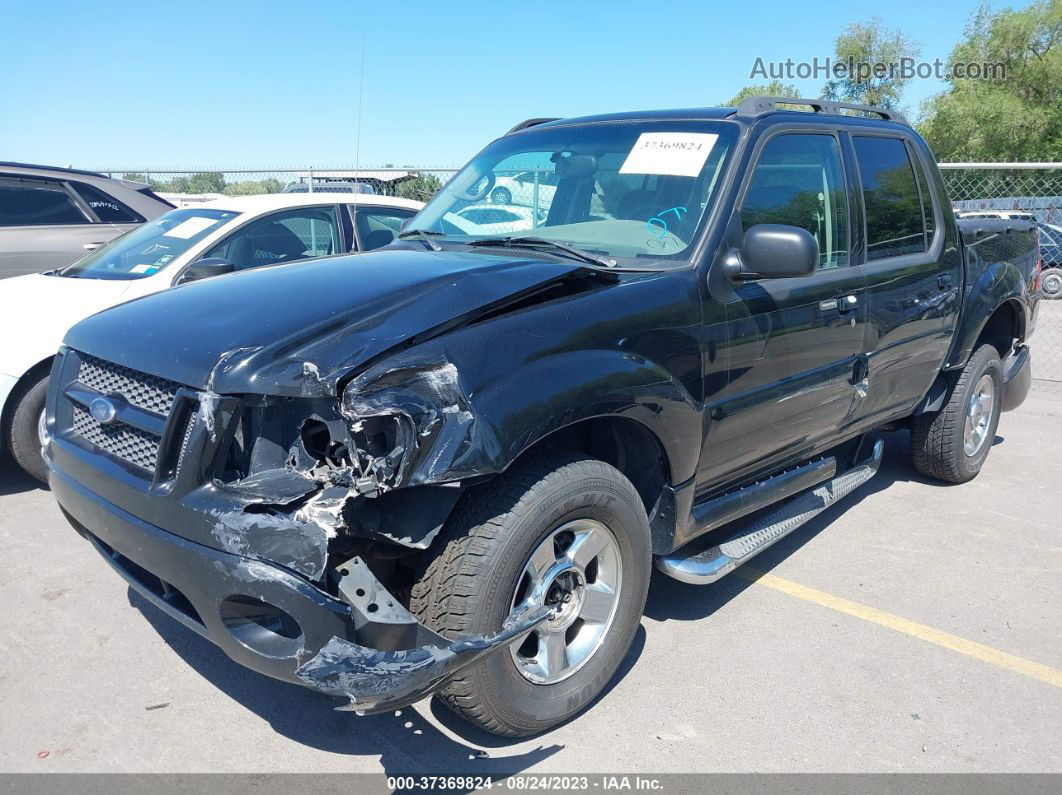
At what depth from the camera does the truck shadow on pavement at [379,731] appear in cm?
278

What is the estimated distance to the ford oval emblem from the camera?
105 inches

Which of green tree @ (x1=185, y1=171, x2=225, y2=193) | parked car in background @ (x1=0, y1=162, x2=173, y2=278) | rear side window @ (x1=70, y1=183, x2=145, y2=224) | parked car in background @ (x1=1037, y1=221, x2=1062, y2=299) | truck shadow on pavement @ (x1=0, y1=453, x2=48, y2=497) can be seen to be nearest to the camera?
truck shadow on pavement @ (x1=0, y1=453, x2=48, y2=497)

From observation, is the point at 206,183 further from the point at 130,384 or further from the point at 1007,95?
the point at 1007,95

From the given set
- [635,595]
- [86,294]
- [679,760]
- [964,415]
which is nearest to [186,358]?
[635,595]

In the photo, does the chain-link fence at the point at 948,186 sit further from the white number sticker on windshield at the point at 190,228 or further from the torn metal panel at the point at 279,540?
the torn metal panel at the point at 279,540

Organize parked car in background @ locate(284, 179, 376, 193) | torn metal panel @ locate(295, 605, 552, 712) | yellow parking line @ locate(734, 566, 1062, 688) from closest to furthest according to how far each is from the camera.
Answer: torn metal panel @ locate(295, 605, 552, 712) < yellow parking line @ locate(734, 566, 1062, 688) < parked car in background @ locate(284, 179, 376, 193)

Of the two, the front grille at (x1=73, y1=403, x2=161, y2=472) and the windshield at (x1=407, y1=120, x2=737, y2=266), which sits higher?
the windshield at (x1=407, y1=120, x2=737, y2=266)

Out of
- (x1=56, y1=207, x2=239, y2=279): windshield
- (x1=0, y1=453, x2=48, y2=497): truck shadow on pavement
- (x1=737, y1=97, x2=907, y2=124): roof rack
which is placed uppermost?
(x1=737, y1=97, x2=907, y2=124): roof rack

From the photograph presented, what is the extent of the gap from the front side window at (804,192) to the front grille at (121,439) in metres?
2.33

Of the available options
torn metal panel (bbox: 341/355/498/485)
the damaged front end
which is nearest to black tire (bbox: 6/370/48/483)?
the damaged front end

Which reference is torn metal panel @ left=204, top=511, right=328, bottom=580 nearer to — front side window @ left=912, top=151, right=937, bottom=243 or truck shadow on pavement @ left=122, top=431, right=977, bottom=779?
truck shadow on pavement @ left=122, top=431, right=977, bottom=779

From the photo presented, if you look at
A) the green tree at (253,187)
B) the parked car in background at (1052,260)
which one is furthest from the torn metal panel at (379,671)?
the parked car in background at (1052,260)

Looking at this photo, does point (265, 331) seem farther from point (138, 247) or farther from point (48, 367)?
point (138, 247)

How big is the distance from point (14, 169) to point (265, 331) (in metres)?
6.98
